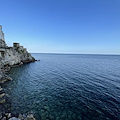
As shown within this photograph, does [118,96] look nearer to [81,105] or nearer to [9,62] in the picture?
[81,105]

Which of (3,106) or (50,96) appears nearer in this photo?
(3,106)

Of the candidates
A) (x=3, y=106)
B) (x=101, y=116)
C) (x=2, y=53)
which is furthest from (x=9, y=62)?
(x=101, y=116)

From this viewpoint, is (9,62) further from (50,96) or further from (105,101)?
(105,101)

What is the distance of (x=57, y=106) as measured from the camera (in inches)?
470

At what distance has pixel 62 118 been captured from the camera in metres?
9.75

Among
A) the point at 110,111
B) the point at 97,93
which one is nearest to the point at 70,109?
the point at 110,111

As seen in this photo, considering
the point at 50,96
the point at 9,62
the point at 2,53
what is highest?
the point at 2,53

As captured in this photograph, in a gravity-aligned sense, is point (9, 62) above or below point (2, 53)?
below

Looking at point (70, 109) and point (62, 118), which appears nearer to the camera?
point (62, 118)

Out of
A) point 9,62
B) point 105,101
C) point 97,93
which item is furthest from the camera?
point 9,62

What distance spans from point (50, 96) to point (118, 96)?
14.1m

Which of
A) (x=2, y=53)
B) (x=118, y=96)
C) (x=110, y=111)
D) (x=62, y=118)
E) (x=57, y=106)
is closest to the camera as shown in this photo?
(x=62, y=118)

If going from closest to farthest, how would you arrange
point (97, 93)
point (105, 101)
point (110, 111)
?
point (110, 111)
point (105, 101)
point (97, 93)

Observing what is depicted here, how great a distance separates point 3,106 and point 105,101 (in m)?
17.7
